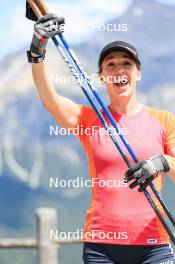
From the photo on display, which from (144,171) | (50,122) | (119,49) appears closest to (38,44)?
(119,49)

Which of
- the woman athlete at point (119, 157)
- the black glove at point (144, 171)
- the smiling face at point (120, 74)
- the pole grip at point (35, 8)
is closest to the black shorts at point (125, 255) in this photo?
the woman athlete at point (119, 157)

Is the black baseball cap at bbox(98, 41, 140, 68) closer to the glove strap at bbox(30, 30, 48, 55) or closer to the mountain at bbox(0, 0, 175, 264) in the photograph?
the glove strap at bbox(30, 30, 48, 55)

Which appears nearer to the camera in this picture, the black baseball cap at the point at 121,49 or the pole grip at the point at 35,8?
the black baseball cap at the point at 121,49

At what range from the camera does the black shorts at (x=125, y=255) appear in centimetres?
342

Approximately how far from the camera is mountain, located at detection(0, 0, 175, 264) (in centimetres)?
3142

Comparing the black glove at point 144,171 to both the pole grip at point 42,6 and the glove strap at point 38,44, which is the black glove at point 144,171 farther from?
the pole grip at point 42,6

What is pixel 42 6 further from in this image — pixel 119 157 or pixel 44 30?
pixel 119 157

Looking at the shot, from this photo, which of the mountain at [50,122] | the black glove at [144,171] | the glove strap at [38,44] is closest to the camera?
the black glove at [144,171]

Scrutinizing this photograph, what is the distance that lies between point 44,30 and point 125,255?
38.0 inches

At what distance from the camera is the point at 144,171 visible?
11.3 ft

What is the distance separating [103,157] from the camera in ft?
11.4

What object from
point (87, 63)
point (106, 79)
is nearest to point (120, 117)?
point (106, 79)

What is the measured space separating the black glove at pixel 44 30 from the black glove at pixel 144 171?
635 millimetres

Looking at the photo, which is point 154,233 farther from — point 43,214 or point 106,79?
point 43,214
